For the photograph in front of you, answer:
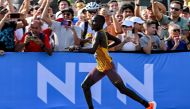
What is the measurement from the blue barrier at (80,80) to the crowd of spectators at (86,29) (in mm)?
183

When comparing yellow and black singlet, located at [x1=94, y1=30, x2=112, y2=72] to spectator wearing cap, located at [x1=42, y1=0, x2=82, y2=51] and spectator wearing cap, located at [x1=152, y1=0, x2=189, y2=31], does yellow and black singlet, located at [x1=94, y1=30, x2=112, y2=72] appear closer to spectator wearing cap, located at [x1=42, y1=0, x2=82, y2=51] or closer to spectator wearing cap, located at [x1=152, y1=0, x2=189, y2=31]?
spectator wearing cap, located at [x1=42, y1=0, x2=82, y2=51]

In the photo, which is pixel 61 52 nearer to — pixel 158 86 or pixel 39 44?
pixel 39 44

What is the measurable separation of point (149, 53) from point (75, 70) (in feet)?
4.84

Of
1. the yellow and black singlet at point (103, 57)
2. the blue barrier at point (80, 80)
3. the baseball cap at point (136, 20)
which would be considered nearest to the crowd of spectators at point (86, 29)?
the baseball cap at point (136, 20)

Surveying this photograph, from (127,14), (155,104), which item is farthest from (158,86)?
(127,14)

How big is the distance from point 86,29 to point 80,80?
1132mm

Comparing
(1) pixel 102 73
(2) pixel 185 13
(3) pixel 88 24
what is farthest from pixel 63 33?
(2) pixel 185 13

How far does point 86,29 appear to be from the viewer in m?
11.0

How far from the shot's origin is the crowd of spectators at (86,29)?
32.4 feet

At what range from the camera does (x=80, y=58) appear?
34.3ft

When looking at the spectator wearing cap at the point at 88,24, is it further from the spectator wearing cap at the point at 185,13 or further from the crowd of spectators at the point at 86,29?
the spectator wearing cap at the point at 185,13

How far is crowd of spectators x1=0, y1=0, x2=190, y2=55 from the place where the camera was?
32.4 feet

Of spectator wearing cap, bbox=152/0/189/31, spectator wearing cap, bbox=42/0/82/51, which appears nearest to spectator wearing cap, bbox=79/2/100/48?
spectator wearing cap, bbox=42/0/82/51

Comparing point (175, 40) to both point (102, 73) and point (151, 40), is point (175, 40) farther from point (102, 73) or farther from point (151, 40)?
point (102, 73)
